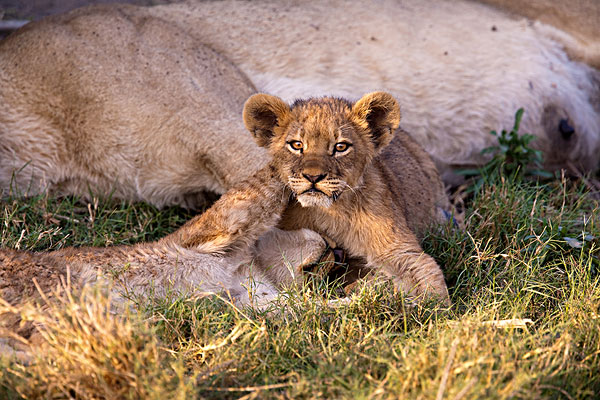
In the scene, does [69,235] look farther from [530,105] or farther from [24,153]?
[530,105]

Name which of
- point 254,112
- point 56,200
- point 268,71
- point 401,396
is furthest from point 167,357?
point 268,71

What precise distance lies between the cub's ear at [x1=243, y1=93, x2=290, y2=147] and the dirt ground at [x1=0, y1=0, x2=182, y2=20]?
206 centimetres

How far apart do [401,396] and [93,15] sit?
3184 mm

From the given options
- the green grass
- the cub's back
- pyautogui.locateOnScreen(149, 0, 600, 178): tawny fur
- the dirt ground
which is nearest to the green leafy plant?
pyautogui.locateOnScreen(149, 0, 600, 178): tawny fur

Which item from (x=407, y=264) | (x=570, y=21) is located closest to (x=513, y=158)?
(x=570, y=21)

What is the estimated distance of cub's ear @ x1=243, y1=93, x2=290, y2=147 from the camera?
3160 millimetres

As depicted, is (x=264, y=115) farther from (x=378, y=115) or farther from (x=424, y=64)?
(x=424, y=64)

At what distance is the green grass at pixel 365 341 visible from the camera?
226 cm

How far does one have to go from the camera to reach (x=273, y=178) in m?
Answer: 3.22

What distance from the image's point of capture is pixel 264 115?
326cm

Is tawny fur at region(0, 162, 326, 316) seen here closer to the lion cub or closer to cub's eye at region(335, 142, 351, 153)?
the lion cub

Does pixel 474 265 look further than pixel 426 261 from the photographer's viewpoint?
Yes

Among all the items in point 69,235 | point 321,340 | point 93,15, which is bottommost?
point 69,235

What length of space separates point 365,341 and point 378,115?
1140 mm
